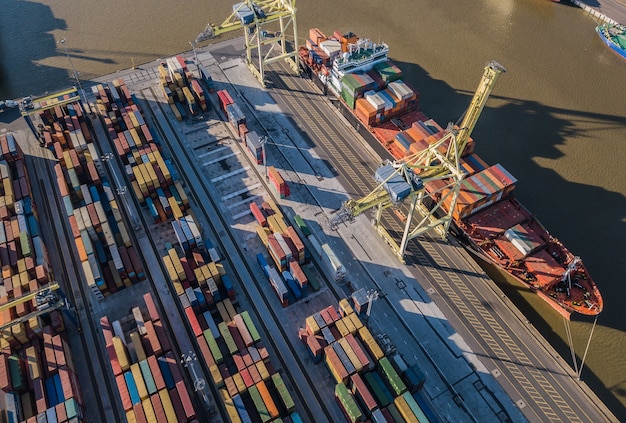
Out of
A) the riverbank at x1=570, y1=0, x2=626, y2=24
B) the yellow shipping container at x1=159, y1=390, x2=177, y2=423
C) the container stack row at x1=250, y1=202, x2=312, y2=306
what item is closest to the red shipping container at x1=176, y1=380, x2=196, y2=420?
the yellow shipping container at x1=159, y1=390, x2=177, y2=423

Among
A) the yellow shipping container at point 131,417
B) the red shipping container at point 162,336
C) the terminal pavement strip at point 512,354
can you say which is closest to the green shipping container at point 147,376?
the yellow shipping container at point 131,417

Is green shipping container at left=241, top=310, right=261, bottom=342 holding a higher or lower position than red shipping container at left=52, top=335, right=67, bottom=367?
lower

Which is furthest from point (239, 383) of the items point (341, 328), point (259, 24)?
point (259, 24)

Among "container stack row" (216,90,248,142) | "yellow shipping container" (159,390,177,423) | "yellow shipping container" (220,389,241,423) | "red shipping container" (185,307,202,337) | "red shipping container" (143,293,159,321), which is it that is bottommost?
"yellow shipping container" (220,389,241,423)

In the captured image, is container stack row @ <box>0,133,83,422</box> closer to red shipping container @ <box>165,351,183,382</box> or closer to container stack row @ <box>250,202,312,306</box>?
red shipping container @ <box>165,351,183,382</box>

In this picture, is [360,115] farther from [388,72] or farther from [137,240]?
[137,240]

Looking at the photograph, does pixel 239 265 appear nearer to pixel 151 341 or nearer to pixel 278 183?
pixel 278 183

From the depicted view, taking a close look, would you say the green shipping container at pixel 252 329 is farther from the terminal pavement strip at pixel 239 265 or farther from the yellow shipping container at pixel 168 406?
the yellow shipping container at pixel 168 406
